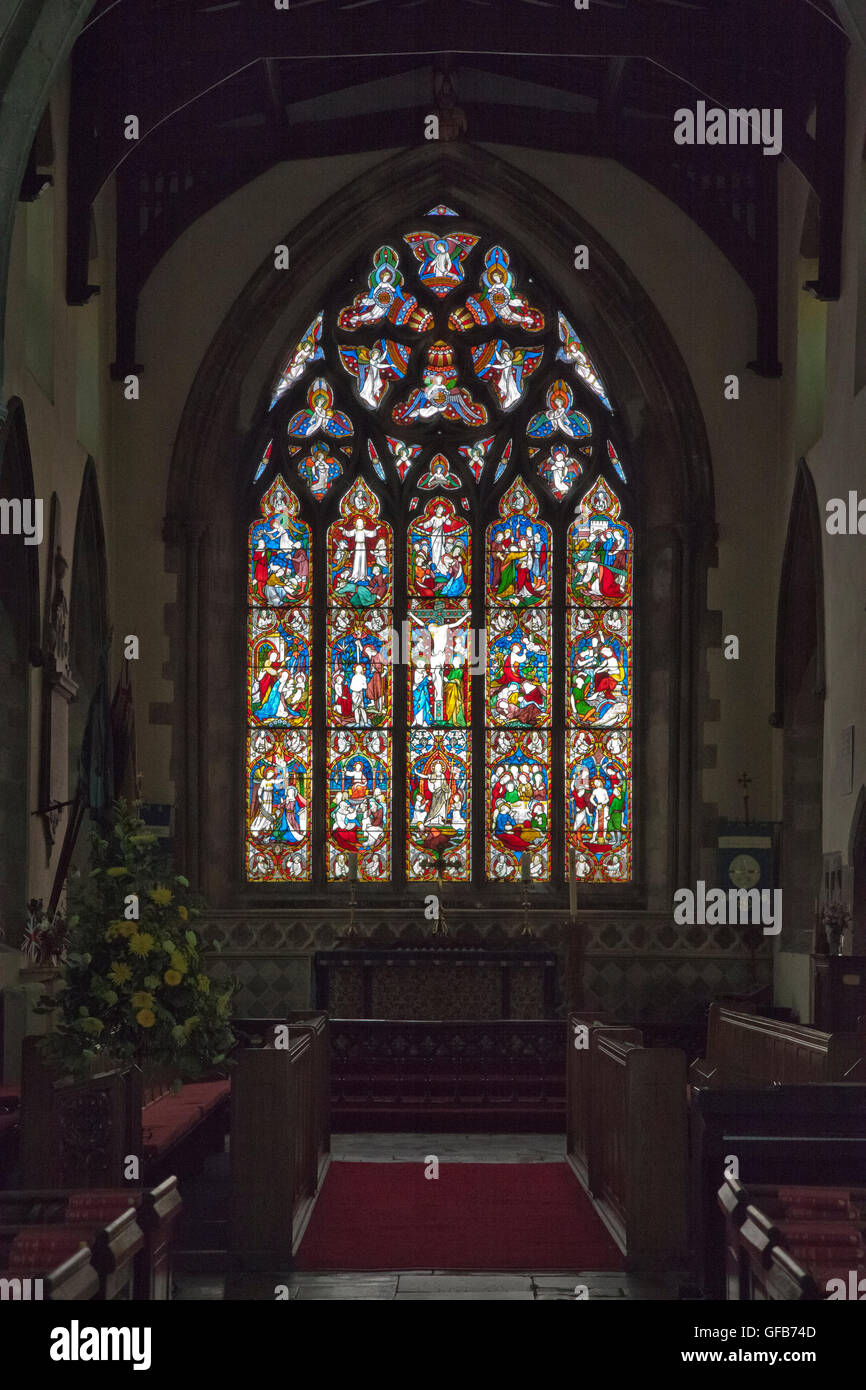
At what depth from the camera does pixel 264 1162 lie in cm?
662

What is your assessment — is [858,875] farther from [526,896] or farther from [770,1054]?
[526,896]

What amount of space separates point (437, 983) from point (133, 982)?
20.5ft

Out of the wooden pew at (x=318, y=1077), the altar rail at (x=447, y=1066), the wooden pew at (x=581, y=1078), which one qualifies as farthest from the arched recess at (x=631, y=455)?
the wooden pew at (x=318, y=1077)

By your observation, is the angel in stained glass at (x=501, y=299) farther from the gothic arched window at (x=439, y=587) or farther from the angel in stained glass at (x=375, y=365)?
the angel in stained glass at (x=375, y=365)

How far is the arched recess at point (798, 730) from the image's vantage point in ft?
42.6

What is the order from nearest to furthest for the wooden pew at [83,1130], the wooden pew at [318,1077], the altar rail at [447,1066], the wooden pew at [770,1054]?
the wooden pew at [83,1130] < the wooden pew at [770,1054] < the wooden pew at [318,1077] < the altar rail at [447,1066]

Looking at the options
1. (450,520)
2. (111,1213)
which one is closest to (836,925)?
(450,520)

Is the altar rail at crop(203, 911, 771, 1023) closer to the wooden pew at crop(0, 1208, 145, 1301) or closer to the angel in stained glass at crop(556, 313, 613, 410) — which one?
the angel in stained glass at crop(556, 313, 613, 410)

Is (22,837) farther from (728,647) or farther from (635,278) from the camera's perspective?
(635,278)

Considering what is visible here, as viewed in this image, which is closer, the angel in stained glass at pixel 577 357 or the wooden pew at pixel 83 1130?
the wooden pew at pixel 83 1130

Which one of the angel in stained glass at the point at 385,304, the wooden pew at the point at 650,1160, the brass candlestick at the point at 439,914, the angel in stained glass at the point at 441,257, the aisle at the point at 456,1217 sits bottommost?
the aisle at the point at 456,1217

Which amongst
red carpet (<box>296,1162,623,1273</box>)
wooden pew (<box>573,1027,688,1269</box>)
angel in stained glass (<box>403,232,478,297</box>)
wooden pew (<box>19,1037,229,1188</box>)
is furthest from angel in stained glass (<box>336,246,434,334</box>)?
wooden pew (<box>19,1037,229,1188</box>)

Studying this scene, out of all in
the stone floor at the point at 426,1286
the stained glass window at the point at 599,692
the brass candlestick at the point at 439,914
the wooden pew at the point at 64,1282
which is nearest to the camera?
the wooden pew at the point at 64,1282

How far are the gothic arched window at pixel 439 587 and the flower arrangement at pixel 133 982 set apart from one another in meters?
7.23
